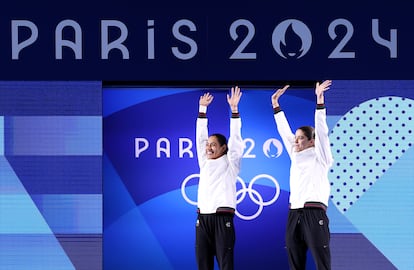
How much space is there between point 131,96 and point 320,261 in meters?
2.95

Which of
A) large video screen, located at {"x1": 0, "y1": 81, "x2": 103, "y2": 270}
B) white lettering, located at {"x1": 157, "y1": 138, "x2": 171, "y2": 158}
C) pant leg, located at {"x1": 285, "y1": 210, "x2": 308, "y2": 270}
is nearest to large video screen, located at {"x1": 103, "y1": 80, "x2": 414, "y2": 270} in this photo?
white lettering, located at {"x1": 157, "y1": 138, "x2": 171, "y2": 158}

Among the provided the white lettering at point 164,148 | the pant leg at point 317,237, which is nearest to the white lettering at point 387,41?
the pant leg at point 317,237

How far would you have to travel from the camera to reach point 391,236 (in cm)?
1023

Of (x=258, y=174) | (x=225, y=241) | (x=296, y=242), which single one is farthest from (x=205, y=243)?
(x=258, y=174)

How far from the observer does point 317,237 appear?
29.8 ft

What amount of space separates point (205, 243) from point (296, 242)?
3.16ft

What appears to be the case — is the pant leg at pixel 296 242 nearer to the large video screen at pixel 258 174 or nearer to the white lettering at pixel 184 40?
the large video screen at pixel 258 174

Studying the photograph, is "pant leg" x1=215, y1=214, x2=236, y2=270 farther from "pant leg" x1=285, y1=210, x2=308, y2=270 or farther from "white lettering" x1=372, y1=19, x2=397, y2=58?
"white lettering" x1=372, y1=19, x2=397, y2=58

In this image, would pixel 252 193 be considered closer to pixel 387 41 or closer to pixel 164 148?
pixel 164 148

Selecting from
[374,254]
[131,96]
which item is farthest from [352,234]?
[131,96]

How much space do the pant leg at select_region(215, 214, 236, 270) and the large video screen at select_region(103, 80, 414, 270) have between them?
862 millimetres

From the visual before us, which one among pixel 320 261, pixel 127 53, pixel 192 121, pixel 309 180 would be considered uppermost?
pixel 127 53

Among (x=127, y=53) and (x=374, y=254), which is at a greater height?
(x=127, y=53)

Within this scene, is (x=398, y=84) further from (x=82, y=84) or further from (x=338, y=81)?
(x=82, y=84)
